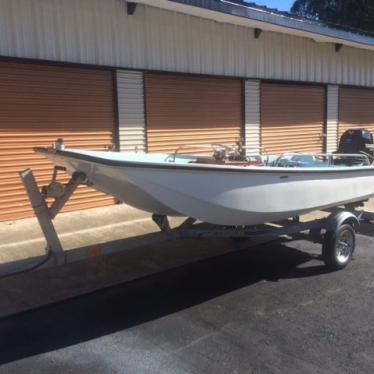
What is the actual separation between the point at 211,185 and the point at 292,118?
Result: 853cm

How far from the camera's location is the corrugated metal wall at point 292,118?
11.9m

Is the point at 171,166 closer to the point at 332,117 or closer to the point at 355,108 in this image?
the point at 332,117

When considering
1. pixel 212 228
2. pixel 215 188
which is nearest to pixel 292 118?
pixel 212 228

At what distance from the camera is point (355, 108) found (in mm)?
14836

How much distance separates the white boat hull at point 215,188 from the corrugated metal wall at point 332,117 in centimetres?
836

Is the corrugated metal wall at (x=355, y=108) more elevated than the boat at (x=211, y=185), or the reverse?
the corrugated metal wall at (x=355, y=108)

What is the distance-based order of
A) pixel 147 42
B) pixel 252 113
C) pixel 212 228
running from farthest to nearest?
1. pixel 252 113
2. pixel 147 42
3. pixel 212 228

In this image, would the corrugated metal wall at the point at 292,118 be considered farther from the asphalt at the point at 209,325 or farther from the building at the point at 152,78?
the asphalt at the point at 209,325

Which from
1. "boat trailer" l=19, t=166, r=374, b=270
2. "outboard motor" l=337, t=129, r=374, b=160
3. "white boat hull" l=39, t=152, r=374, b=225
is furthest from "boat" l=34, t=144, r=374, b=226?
"outboard motor" l=337, t=129, r=374, b=160

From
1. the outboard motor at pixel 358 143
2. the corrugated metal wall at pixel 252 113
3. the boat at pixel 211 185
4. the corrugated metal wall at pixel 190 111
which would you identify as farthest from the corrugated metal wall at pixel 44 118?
the outboard motor at pixel 358 143

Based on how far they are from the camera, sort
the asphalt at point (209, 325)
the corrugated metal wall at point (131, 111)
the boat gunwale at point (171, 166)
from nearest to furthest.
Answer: the asphalt at point (209, 325)
the boat gunwale at point (171, 166)
the corrugated metal wall at point (131, 111)

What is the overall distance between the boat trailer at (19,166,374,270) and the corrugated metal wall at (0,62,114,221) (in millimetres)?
3140

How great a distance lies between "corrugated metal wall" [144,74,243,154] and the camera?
9492 millimetres

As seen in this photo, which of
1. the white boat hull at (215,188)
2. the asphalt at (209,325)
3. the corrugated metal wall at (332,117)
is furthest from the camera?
the corrugated metal wall at (332,117)
